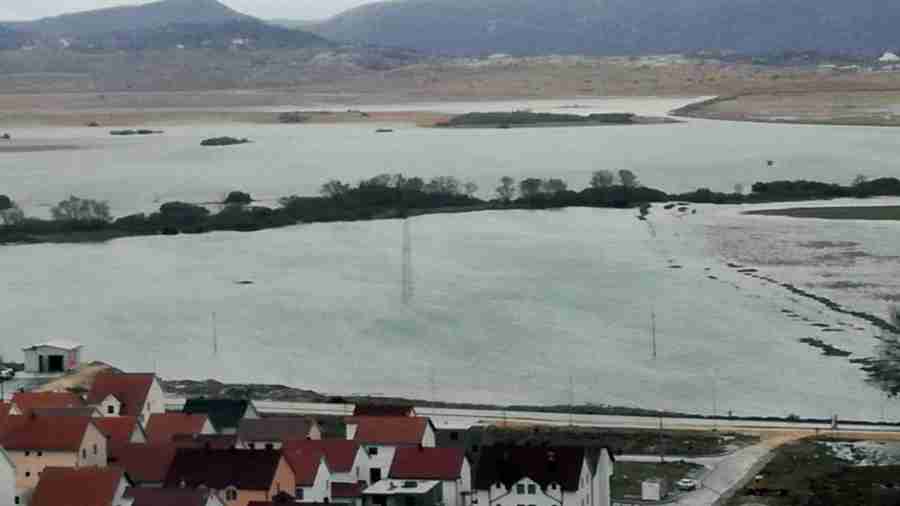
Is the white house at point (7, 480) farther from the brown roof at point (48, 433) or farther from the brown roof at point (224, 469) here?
the brown roof at point (224, 469)

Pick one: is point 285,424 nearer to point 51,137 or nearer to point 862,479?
point 862,479

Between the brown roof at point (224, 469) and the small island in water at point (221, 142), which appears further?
the small island in water at point (221, 142)

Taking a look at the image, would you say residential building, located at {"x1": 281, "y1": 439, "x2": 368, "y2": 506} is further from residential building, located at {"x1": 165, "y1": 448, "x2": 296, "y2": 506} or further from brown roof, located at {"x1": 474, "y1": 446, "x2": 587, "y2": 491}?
brown roof, located at {"x1": 474, "y1": 446, "x2": 587, "y2": 491}

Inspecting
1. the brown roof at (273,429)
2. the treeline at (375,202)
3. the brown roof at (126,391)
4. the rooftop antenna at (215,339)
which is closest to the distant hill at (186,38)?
the treeline at (375,202)

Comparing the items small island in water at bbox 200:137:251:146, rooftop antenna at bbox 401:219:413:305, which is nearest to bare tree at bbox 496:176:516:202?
rooftop antenna at bbox 401:219:413:305

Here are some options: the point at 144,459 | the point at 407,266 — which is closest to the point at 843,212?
the point at 407,266

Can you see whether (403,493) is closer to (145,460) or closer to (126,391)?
(145,460)

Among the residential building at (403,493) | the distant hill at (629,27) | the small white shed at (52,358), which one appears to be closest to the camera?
the residential building at (403,493)
